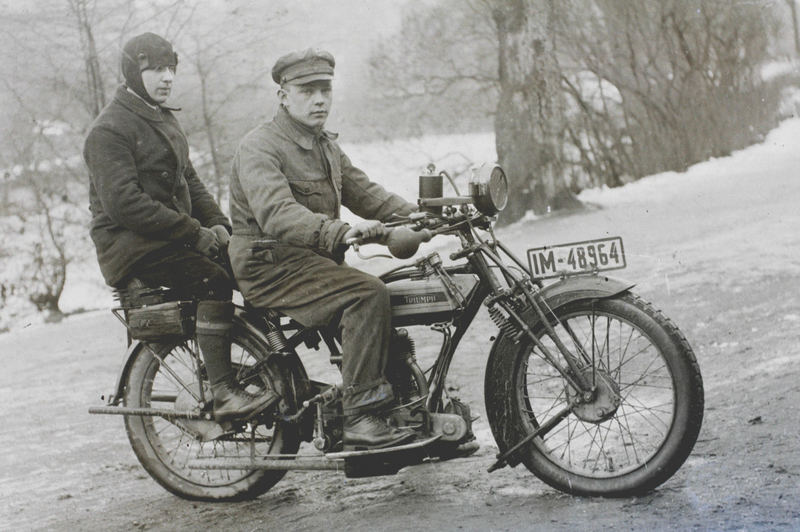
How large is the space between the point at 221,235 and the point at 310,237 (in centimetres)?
97

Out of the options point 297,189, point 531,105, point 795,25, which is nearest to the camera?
point 297,189

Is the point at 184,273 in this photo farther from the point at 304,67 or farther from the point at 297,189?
the point at 304,67

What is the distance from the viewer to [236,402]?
4.27m

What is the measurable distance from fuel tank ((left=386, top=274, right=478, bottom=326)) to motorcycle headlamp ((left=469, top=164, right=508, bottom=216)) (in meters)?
0.31

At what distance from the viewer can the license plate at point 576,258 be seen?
150 inches

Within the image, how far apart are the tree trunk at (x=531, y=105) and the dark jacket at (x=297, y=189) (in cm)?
485

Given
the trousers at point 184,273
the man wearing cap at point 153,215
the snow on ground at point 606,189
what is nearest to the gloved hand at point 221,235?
the man wearing cap at point 153,215

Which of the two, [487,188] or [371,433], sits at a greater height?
[487,188]

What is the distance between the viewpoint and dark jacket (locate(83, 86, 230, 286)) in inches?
165

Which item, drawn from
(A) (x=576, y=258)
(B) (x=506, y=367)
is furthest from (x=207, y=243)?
(A) (x=576, y=258)

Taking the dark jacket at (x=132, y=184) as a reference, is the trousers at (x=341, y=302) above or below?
below

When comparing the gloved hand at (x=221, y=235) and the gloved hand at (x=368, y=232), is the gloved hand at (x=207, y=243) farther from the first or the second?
the gloved hand at (x=368, y=232)

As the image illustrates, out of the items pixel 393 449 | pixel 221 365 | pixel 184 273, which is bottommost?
pixel 393 449

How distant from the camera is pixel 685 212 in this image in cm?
856
